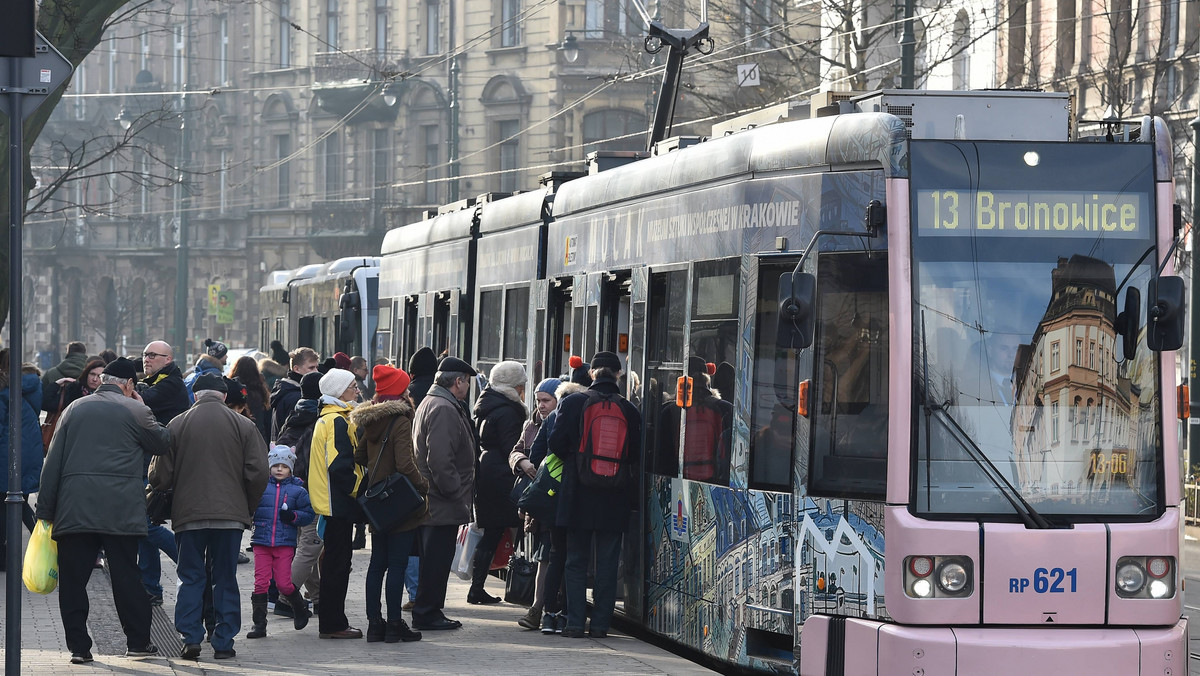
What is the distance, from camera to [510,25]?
56438mm

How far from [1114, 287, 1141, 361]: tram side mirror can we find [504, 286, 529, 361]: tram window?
6146mm

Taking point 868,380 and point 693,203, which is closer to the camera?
point 868,380

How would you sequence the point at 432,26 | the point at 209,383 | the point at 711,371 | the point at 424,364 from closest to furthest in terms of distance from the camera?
1. the point at 711,371
2. the point at 209,383
3. the point at 424,364
4. the point at 432,26

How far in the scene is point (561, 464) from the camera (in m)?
10.6

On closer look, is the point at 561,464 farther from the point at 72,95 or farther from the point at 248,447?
the point at 72,95

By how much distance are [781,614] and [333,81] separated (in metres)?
54.7

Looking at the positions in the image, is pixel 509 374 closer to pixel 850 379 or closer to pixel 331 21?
pixel 850 379

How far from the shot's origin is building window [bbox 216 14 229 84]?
67062 millimetres

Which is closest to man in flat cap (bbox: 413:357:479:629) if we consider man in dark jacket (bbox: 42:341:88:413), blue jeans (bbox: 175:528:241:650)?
blue jeans (bbox: 175:528:241:650)

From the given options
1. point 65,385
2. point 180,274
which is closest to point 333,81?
point 180,274

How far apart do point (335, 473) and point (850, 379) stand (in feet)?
10.3

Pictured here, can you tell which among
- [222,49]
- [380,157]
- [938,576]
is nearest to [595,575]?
[938,576]

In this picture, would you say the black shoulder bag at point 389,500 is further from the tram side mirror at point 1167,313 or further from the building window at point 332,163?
the building window at point 332,163

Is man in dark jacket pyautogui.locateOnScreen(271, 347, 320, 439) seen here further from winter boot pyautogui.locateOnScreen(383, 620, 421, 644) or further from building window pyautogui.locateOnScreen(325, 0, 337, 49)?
building window pyautogui.locateOnScreen(325, 0, 337, 49)
